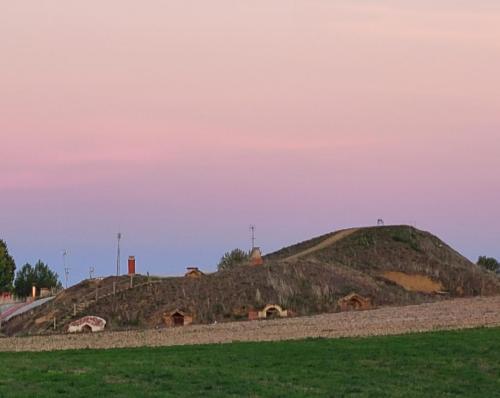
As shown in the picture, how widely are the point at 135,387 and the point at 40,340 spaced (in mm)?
24874

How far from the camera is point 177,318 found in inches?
2334

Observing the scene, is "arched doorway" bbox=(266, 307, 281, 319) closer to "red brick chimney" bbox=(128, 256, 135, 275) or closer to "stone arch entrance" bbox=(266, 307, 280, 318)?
"stone arch entrance" bbox=(266, 307, 280, 318)

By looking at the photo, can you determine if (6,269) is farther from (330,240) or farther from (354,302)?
(354,302)

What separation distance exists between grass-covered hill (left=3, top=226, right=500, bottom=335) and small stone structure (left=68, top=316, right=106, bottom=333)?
0.95 m

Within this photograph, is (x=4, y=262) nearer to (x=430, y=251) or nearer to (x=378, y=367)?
(x=430, y=251)

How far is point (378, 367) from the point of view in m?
27.8

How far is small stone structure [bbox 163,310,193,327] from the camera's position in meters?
58.8

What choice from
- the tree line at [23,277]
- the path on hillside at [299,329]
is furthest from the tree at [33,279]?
the path on hillside at [299,329]

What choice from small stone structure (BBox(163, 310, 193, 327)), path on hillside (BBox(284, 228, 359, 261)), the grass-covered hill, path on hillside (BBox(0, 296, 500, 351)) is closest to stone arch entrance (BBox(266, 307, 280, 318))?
the grass-covered hill

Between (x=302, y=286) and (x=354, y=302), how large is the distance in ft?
12.7

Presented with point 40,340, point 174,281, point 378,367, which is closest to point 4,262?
point 174,281

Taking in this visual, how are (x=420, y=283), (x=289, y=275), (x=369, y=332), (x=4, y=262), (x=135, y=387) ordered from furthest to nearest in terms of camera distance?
1. (x=4, y=262)
2. (x=420, y=283)
3. (x=289, y=275)
4. (x=369, y=332)
5. (x=135, y=387)

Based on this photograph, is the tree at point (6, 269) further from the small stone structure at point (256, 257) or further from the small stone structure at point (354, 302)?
the small stone structure at point (354, 302)

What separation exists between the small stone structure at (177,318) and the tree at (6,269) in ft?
197
